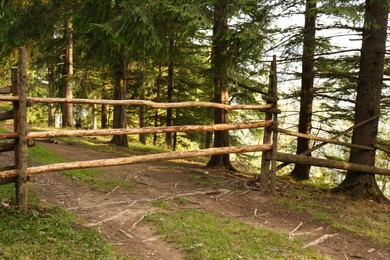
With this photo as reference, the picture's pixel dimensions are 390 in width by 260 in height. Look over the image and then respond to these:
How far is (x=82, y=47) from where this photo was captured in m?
13.7

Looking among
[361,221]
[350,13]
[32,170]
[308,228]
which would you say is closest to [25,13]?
[32,170]

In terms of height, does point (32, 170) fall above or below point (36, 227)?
above

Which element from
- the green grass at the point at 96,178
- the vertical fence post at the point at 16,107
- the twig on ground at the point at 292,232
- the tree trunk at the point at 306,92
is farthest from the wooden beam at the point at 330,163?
the vertical fence post at the point at 16,107

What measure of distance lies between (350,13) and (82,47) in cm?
1040

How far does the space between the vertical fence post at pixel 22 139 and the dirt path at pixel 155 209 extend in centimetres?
86

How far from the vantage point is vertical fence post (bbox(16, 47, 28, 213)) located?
208 inches

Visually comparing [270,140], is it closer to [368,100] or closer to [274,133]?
[274,133]

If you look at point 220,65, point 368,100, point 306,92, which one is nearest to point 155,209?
point 220,65

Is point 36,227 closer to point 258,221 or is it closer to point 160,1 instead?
point 258,221

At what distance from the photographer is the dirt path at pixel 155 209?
521 cm

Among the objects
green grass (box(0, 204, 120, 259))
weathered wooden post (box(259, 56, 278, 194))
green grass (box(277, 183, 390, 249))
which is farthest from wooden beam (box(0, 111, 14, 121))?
green grass (box(277, 183, 390, 249))

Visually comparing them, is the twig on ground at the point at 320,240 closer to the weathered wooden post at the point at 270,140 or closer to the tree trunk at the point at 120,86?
the weathered wooden post at the point at 270,140

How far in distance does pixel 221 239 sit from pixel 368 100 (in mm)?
5693

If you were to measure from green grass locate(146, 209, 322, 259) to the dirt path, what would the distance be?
0.22 m
